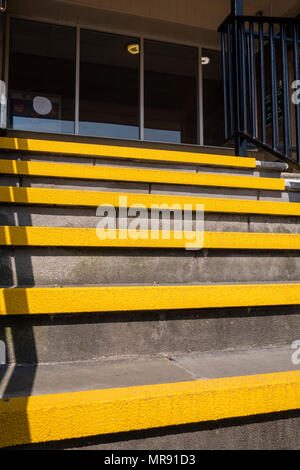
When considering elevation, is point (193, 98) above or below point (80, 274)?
above

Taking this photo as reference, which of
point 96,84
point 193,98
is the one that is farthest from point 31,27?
point 193,98

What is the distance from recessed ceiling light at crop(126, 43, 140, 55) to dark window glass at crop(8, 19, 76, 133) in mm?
796

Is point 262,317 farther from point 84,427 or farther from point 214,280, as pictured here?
point 84,427

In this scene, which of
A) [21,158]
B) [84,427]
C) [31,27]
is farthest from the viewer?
[31,27]

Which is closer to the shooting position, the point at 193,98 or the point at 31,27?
the point at 31,27

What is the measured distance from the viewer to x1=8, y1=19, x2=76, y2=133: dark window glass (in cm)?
498

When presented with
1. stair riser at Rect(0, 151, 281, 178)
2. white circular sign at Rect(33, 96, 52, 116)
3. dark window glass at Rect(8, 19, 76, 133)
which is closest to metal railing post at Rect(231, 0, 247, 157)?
stair riser at Rect(0, 151, 281, 178)

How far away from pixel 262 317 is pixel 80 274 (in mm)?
635

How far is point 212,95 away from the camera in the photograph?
599cm

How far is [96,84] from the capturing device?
22.5 feet

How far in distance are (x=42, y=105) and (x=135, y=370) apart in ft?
19.0

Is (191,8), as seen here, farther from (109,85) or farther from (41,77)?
(41,77)

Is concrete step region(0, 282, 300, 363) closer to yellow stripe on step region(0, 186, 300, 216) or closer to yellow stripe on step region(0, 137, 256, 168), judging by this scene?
yellow stripe on step region(0, 186, 300, 216)

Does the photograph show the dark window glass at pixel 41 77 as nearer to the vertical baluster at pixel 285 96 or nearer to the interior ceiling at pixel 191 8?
the interior ceiling at pixel 191 8
